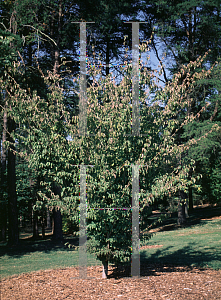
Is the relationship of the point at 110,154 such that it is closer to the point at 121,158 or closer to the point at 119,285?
the point at 121,158

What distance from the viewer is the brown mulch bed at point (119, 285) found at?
5.46 metres

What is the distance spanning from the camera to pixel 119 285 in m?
6.16

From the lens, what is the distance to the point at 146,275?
23.2 ft

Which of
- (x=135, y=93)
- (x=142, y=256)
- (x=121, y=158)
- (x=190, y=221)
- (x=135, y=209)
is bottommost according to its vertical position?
(x=190, y=221)

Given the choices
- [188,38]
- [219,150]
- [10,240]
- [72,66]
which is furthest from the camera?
[188,38]

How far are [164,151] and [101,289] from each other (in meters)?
2.95

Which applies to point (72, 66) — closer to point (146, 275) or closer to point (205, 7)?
point (205, 7)

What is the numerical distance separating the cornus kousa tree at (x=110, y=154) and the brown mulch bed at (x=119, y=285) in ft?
2.14

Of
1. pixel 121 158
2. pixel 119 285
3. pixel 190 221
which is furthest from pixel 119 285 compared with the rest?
pixel 190 221

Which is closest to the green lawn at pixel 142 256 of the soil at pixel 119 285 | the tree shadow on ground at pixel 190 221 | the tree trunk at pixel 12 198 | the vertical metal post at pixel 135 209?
the tree trunk at pixel 12 198

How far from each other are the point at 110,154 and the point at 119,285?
8.88ft

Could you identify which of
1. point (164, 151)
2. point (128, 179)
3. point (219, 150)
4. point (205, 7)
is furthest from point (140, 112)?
point (205, 7)

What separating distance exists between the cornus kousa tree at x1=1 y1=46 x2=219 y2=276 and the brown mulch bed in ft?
2.14

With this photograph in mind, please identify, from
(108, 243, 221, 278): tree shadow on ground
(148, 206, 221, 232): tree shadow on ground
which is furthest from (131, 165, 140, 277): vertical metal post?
(148, 206, 221, 232): tree shadow on ground
